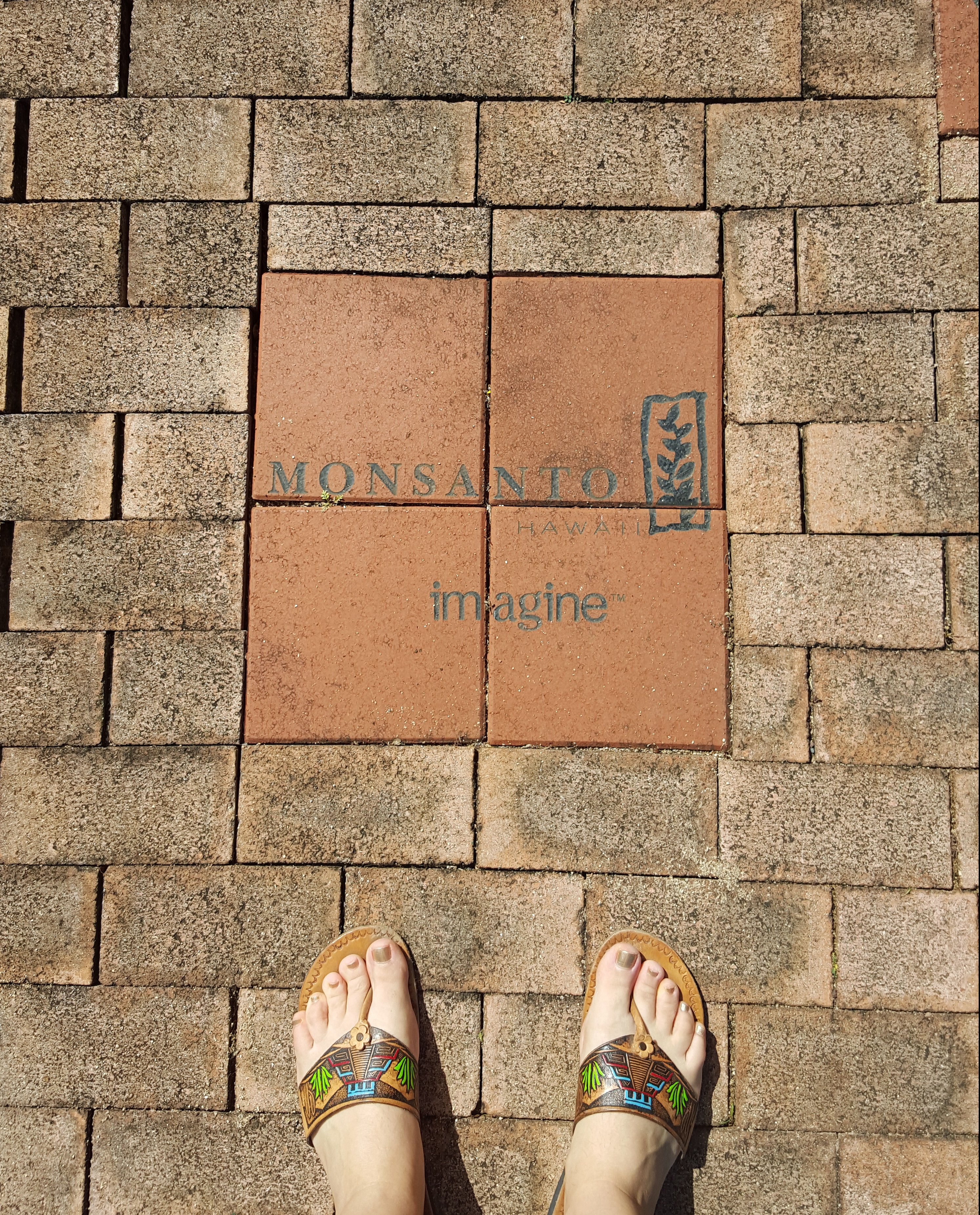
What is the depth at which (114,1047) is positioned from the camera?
2.23m

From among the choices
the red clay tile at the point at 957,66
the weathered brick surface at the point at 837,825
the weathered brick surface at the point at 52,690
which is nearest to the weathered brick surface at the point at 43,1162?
the weathered brick surface at the point at 52,690

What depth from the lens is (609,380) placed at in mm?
2355

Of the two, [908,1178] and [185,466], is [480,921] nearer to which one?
[908,1178]

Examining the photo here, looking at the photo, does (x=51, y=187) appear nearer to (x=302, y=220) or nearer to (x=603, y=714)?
(x=302, y=220)

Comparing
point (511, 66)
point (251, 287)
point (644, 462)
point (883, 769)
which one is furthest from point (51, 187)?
point (883, 769)

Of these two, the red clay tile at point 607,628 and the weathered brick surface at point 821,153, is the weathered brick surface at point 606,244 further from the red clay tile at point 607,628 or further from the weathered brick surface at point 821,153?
the red clay tile at point 607,628

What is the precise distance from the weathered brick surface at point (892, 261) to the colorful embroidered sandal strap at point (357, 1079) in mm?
2568

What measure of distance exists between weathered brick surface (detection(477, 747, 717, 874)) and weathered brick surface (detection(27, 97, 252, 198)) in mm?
2071

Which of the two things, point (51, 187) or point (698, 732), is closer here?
point (698, 732)

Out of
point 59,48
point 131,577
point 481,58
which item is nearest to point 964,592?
point 481,58

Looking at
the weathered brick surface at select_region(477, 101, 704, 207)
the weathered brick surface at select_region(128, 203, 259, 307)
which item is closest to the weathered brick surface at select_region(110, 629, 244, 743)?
the weathered brick surface at select_region(128, 203, 259, 307)

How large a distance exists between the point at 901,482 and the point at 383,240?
1.77m

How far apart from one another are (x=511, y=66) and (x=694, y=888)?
103 inches

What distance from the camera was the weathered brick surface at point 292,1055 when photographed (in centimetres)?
223
